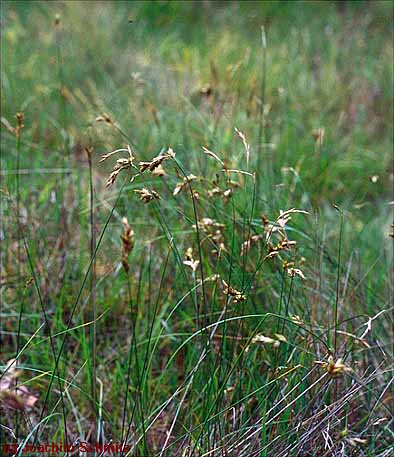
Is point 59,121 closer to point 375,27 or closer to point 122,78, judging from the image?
point 122,78

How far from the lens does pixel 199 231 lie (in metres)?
1.78

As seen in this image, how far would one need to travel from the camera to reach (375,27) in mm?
4016

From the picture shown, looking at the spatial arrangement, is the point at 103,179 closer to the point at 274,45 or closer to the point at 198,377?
the point at 198,377

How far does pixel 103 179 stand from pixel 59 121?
59cm

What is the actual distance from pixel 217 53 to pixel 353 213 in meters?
1.50

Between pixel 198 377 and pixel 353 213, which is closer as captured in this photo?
pixel 198 377

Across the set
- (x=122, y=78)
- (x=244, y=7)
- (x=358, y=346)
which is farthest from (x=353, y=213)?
(x=244, y=7)

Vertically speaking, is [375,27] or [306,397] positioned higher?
[375,27]

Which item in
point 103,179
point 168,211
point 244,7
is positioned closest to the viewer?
point 168,211

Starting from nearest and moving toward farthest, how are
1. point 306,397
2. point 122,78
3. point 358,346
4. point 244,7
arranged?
point 306,397 < point 358,346 < point 122,78 < point 244,7

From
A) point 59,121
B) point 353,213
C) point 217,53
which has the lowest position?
point 353,213

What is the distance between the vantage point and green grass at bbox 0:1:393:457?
139 cm

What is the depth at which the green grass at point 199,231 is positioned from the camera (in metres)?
1.39

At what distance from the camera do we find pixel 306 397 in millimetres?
1460
